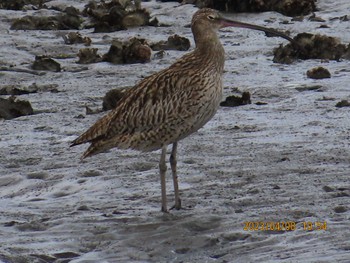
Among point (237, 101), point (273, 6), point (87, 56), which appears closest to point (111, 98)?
point (237, 101)

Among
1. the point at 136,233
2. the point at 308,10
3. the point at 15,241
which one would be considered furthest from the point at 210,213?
the point at 308,10

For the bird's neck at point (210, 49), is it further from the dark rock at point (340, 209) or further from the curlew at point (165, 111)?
the dark rock at point (340, 209)

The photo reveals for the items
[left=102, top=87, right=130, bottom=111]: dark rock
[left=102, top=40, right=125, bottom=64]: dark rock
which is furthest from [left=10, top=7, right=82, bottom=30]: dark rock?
[left=102, top=87, right=130, bottom=111]: dark rock

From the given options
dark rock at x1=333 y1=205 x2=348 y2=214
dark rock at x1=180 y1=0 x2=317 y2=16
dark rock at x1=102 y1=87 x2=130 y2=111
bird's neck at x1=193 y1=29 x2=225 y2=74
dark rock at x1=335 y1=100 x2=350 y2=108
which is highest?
bird's neck at x1=193 y1=29 x2=225 y2=74

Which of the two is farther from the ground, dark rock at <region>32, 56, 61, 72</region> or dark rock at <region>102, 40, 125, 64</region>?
dark rock at <region>102, 40, 125, 64</region>

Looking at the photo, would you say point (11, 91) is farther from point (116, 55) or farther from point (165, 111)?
point (165, 111)

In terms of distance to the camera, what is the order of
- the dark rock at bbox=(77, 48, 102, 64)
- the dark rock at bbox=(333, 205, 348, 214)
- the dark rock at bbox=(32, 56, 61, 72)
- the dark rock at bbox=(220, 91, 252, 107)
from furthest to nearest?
the dark rock at bbox=(77, 48, 102, 64), the dark rock at bbox=(32, 56, 61, 72), the dark rock at bbox=(220, 91, 252, 107), the dark rock at bbox=(333, 205, 348, 214)

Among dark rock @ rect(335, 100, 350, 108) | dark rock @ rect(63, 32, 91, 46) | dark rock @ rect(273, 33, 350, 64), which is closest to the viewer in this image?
dark rock @ rect(335, 100, 350, 108)

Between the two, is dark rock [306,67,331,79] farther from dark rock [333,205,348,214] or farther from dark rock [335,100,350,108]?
dark rock [333,205,348,214]

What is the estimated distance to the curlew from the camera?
8859mm

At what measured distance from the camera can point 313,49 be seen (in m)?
13.7
